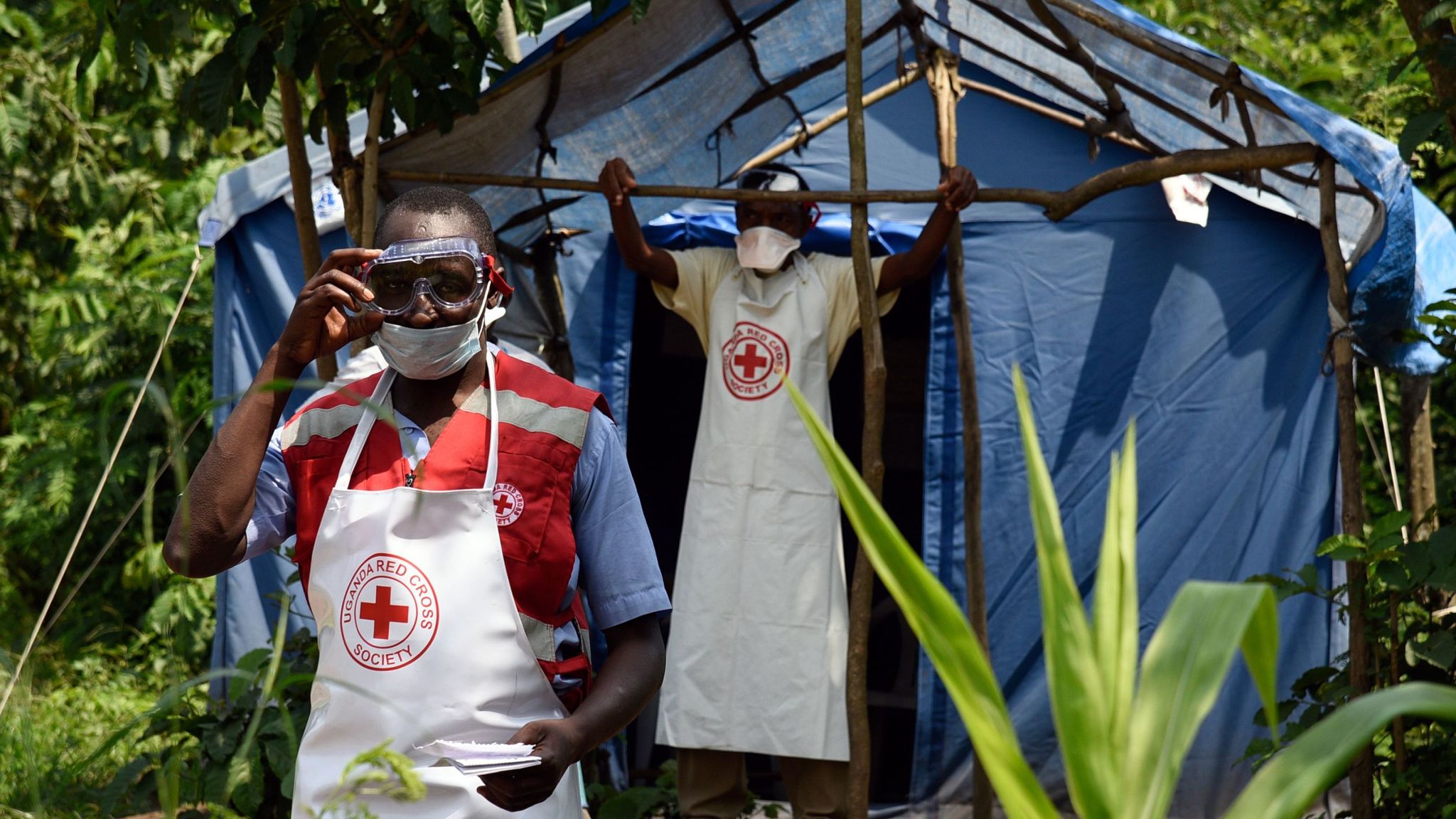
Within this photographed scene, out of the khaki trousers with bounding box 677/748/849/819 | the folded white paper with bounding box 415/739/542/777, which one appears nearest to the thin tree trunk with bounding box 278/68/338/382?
the khaki trousers with bounding box 677/748/849/819

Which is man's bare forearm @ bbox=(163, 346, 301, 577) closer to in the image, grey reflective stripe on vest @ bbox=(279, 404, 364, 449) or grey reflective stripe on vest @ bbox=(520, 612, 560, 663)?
grey reflective stripe on vest @ bbox=(279, 404, 364, 449)

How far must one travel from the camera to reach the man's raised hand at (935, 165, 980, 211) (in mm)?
3500

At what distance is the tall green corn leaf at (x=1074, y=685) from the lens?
1019 mm

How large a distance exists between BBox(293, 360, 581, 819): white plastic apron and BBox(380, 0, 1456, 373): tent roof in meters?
1.84

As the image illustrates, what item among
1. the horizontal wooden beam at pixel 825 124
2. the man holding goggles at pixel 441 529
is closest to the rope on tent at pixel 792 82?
the horizontal wooden beam at pixel 825 124

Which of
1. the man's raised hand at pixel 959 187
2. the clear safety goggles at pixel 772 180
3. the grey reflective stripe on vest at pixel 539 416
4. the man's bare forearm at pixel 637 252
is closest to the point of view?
the grey reflective stripe on vest at pixel 539 416

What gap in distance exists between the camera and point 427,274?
6.20ft

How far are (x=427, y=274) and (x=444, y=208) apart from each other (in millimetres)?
111

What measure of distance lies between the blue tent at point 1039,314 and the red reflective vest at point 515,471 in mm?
2154

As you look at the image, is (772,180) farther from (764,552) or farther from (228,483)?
(228,483)

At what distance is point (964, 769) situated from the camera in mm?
4398

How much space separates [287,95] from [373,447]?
1.98 m

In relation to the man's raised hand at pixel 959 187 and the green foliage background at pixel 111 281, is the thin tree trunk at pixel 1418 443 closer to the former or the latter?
the green foliage background at pixel 111 281

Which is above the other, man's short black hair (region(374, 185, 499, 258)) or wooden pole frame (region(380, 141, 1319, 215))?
wooden pole frame (region(380, 141, 1319, 215))
